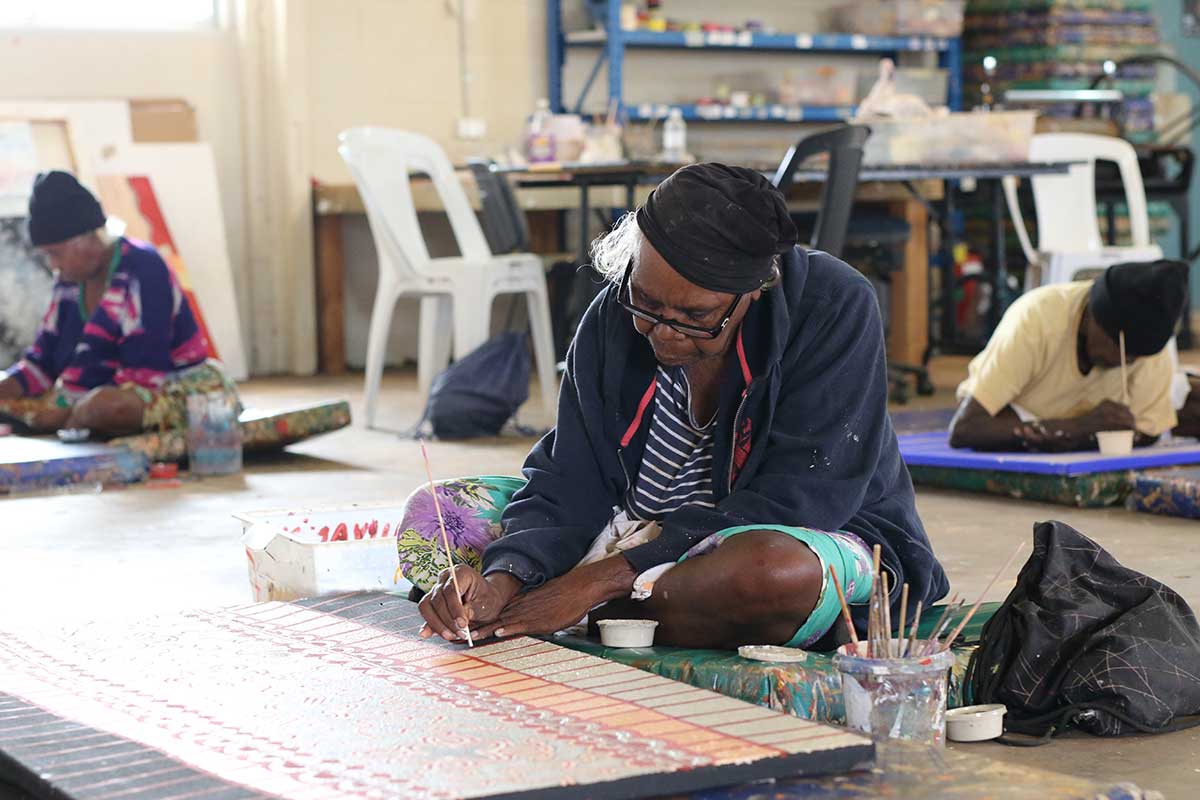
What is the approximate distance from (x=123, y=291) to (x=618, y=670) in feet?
12.1

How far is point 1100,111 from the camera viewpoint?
10102 mm

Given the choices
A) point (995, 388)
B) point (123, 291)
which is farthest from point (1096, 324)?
point (123, 291)

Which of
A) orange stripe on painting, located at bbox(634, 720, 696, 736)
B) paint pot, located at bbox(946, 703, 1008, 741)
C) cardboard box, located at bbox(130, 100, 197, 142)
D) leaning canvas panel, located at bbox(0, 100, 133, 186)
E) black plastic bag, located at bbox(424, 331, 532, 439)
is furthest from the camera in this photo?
cardboard box, located at bbox(130, 100, 197, 142)

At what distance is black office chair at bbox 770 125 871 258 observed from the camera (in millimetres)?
6293

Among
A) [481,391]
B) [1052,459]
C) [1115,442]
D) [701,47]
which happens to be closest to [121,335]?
[481,391]

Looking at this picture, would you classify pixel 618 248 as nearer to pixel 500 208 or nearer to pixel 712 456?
pixel 712 456

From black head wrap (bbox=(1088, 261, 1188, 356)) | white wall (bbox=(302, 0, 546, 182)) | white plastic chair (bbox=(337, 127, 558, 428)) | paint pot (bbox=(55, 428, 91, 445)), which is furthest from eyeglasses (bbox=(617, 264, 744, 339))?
white wall (bbox=(302, 0, 546, 182))

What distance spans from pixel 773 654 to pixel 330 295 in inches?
288

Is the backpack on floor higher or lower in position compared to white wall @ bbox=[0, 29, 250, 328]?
lower

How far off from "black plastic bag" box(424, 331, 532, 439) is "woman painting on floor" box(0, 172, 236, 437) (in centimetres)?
95

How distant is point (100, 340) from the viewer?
5.80m

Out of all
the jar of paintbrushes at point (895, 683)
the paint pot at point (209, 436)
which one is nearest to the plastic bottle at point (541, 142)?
the paint pot at point (209, 436)

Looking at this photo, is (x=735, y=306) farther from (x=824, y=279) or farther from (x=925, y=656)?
(x=925, y=656)

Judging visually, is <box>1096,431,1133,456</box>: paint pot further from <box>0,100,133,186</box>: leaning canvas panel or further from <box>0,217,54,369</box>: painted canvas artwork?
<box>0,100,133,186</box>: leaning canvas panel
